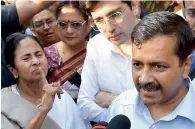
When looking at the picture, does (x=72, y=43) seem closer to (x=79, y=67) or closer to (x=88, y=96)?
(x=79, y=67)

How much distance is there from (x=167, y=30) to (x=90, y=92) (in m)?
0.90

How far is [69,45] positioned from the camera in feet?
9.14

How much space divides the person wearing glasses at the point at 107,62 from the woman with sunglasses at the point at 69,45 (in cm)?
29

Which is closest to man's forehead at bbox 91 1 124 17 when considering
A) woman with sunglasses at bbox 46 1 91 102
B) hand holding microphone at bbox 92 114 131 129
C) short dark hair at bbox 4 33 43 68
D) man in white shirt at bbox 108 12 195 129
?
woman with sunglasses at bbox 46 1 91 102

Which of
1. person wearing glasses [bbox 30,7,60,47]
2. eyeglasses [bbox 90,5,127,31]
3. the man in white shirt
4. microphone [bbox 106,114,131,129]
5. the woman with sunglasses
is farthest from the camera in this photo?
person wearing glasses [bbox 30,7,60,47]

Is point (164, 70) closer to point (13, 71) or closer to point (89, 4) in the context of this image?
point (89, 4)

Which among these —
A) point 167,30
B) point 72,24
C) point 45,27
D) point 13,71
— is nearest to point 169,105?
point 167,30

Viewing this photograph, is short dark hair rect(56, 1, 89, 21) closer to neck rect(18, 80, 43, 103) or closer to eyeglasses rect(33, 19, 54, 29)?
eyeglasses rect(33, 19, 54, 29)

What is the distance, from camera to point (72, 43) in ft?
9.08

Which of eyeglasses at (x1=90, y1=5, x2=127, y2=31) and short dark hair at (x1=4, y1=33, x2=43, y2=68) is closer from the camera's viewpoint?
eyeglasses at (x1=90, y1=5, x2=127, y2=31)

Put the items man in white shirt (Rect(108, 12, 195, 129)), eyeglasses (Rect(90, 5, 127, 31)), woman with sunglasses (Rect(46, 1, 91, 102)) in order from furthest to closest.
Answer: woman with sunglasses (Rect(46, 1, 91, 102))
eyeglasses (Rect(90, 5, 127, 31))
man in white shirt (Rect(108, 12, 195, 129))

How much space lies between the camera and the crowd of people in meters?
1.52

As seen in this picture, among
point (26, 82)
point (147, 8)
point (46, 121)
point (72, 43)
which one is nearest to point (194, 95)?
point (46, 121)

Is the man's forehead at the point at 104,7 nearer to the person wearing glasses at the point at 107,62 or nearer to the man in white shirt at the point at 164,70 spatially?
the person wearing glasses at the point at 107,62
